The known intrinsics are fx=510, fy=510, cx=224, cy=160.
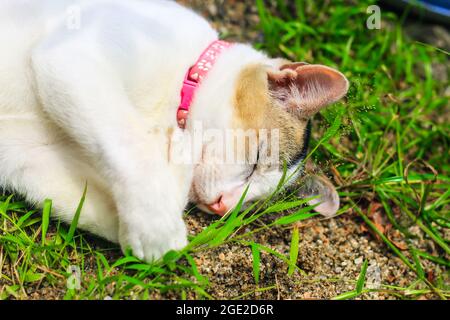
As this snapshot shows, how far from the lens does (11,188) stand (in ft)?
6.13

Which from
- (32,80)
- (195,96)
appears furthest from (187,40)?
(32,80)

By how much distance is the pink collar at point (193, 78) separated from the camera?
1.94m

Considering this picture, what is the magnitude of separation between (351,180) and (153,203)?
44.4 inches

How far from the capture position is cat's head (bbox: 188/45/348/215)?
6.30 feet

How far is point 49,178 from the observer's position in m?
1.85

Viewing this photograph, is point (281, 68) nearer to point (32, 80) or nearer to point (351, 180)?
point (351, 180)

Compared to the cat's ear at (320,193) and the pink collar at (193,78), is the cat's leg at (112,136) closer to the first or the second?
the pink collar at (193,78)

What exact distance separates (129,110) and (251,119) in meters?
0.47

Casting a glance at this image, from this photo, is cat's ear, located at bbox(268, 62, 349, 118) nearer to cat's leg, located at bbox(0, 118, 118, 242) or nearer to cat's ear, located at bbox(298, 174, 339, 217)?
cat's ear, located at bbox(298, 174, 339, 217)

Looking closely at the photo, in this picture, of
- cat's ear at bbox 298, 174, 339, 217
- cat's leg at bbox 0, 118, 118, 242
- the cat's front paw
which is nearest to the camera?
the cat's front paw

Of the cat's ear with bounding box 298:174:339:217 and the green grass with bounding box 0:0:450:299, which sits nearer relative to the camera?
the green grass with bounding box 0:0:450:299

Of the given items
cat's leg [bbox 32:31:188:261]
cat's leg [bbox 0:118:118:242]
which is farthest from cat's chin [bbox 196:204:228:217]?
cat's leg [bbox 0:118:118:242]
